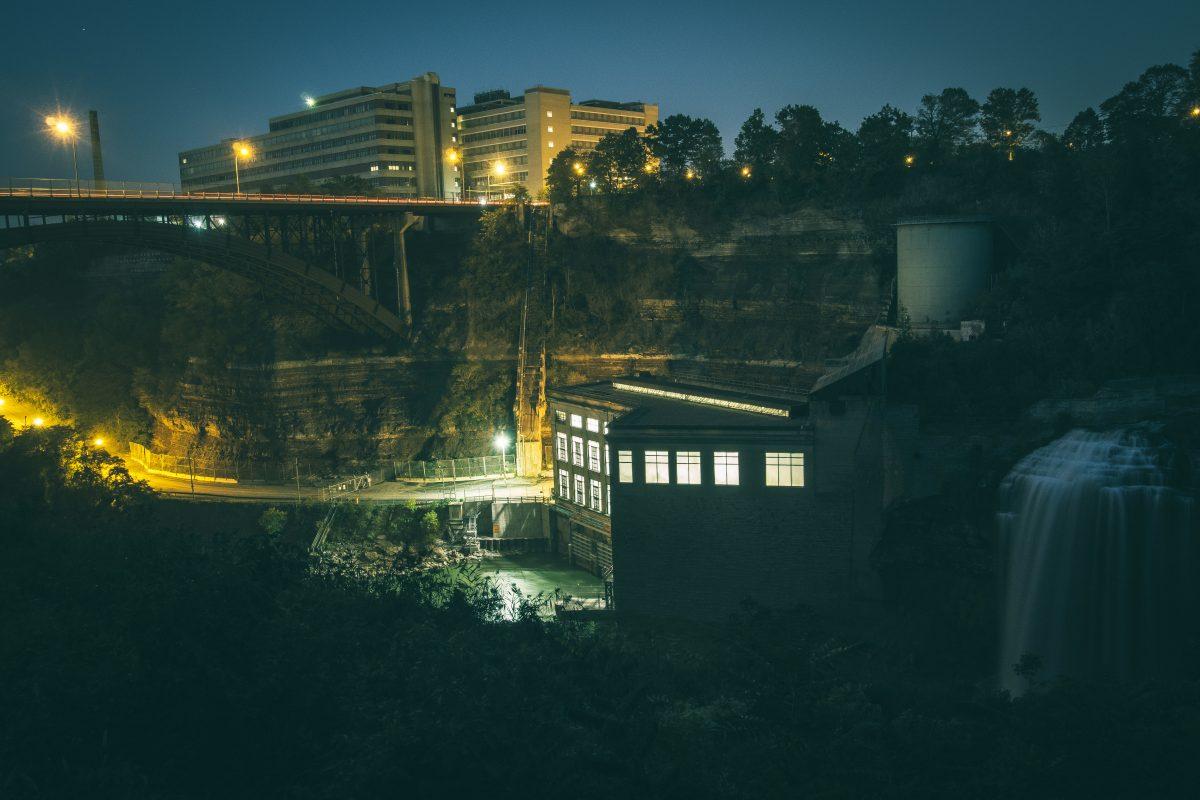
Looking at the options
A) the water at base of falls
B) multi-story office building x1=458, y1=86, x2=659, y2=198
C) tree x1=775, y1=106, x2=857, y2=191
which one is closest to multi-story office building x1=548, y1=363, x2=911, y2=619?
the water at base of falls

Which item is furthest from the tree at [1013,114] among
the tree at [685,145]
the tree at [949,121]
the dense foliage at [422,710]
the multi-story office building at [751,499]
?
the dense foliage at [422,710]

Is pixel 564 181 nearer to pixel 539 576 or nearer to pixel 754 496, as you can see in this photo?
pixel 539 576

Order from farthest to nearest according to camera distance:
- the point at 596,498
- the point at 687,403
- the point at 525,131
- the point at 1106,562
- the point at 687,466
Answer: the point at 525,131 → the point at 596,498 → the point at 687,403 → the point at 687,466 → the point at 1106,562

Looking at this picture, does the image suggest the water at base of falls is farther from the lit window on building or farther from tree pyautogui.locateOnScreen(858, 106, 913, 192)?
tree pyautogui.locateOnScreen(858, 106, 913, 192)

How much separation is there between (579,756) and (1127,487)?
58.8 feet

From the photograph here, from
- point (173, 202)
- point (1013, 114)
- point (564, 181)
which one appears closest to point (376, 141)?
point (564, 181)

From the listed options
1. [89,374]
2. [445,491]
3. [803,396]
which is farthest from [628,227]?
[89,374]

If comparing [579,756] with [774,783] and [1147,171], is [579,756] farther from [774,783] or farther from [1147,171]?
[1147,171]

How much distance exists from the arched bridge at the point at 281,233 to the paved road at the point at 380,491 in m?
12.4

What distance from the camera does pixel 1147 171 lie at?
37750 millimetres

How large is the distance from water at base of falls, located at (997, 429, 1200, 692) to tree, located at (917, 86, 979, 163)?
116ft

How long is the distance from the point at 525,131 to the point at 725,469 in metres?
81.4

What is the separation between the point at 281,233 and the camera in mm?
60688

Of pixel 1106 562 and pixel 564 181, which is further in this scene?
pixel 564 181
